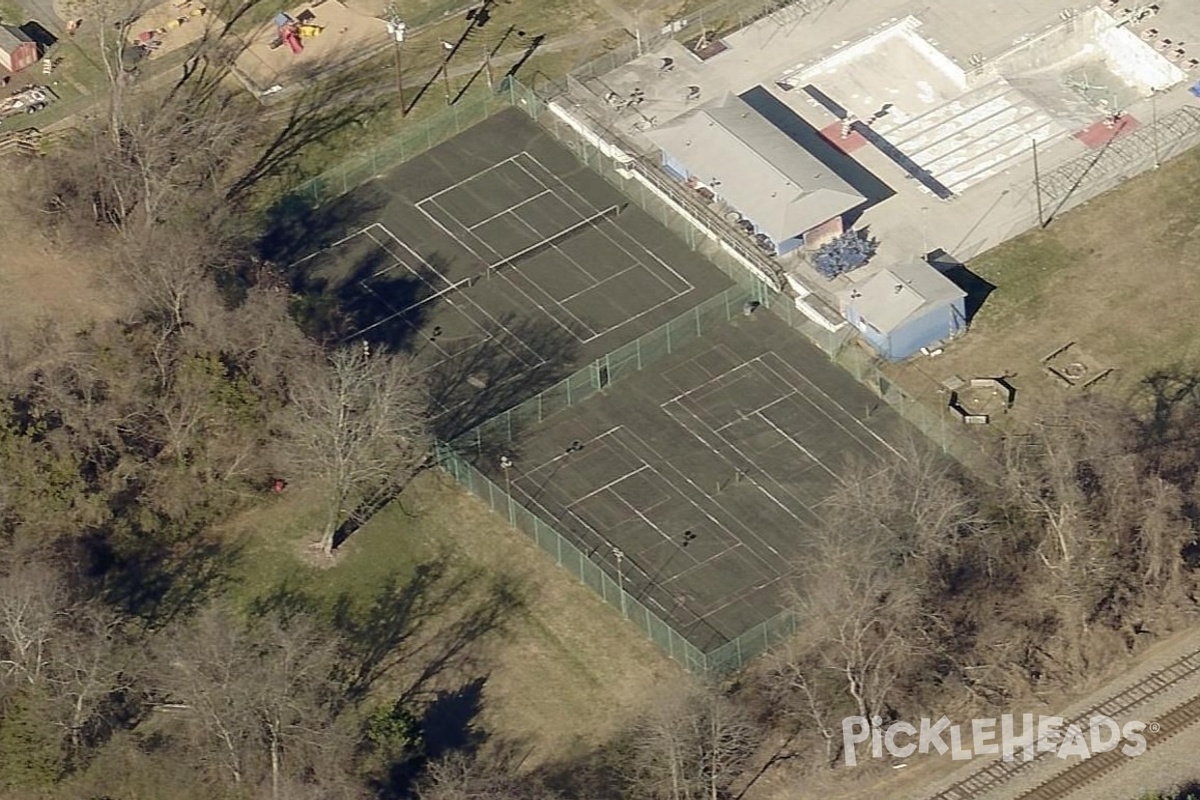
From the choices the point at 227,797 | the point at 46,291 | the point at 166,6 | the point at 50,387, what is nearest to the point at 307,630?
the point at 227,797

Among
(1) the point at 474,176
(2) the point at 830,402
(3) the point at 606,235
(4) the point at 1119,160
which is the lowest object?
(2) the point at 830,402

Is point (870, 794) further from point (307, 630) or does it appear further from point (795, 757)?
point (307, 630)

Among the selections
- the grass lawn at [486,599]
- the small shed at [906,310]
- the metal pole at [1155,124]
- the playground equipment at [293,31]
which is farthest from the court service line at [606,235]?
the metal pole at [1155,124]

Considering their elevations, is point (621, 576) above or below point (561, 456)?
below

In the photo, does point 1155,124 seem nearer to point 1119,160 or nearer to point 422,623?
point 1119,160

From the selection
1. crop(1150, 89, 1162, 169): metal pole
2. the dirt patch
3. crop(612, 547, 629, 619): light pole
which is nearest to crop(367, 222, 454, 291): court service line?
the dirt patch

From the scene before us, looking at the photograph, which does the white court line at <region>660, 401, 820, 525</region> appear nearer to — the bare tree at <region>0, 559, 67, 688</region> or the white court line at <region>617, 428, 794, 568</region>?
the white court line at <region>617, 428, 794, 568</region>

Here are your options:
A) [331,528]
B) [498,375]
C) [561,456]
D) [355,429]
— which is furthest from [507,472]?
[331,528]
